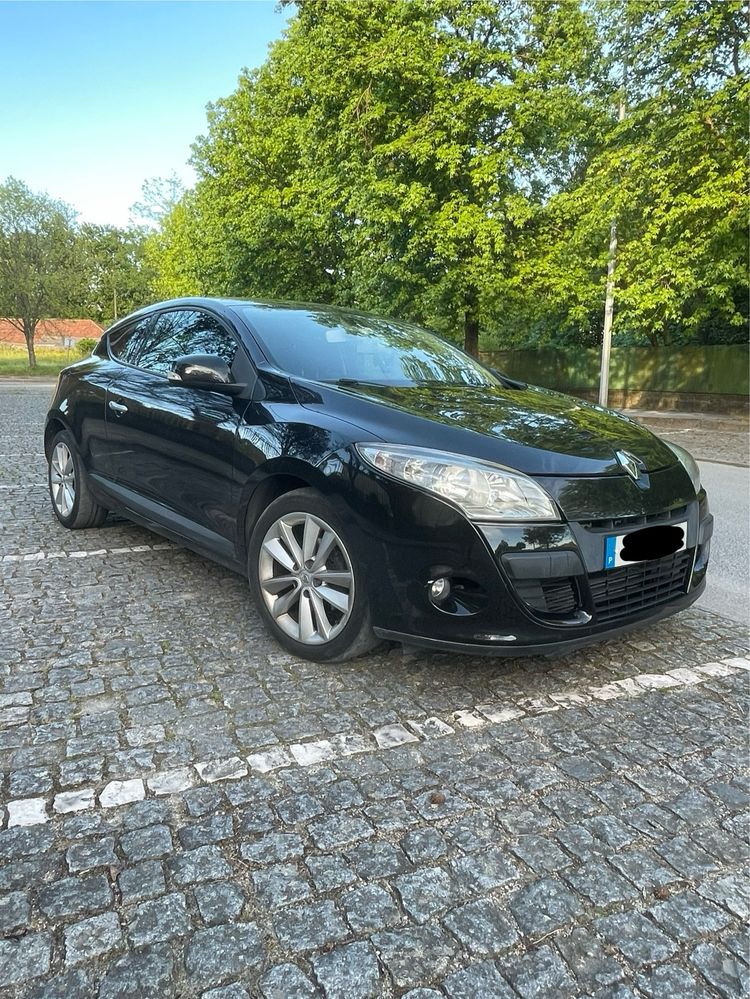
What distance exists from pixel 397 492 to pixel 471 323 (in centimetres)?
1735

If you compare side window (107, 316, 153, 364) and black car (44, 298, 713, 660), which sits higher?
side window (107, 316, 153, 364)

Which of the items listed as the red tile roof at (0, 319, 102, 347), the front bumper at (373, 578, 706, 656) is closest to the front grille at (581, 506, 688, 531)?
the front bumper at (373, 578, 706, 656)

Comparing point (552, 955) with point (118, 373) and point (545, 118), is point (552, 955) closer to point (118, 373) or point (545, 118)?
point (118, 373)

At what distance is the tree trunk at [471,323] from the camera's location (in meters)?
18.0

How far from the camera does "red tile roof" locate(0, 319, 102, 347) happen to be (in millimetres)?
38719

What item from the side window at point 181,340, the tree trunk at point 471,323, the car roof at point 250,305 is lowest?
the side window at point 181,340

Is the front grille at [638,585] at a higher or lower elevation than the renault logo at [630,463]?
lower

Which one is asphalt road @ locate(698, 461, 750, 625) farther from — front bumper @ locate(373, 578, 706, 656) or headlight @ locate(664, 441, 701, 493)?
front bumper @ locate(373, 578, 706, 656)

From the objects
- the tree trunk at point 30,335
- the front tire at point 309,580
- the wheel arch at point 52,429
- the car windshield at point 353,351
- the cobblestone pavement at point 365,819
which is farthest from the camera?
the tree trunk at point 30,335

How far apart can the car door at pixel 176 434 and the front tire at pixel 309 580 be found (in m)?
0.35

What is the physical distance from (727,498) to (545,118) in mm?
11586

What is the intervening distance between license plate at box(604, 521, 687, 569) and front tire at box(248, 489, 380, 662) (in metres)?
0.96

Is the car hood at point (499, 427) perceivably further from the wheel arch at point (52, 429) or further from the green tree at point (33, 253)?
the green tree at point (33, 253)

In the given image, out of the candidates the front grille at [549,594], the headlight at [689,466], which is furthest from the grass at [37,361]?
the front grille at [549,594]
